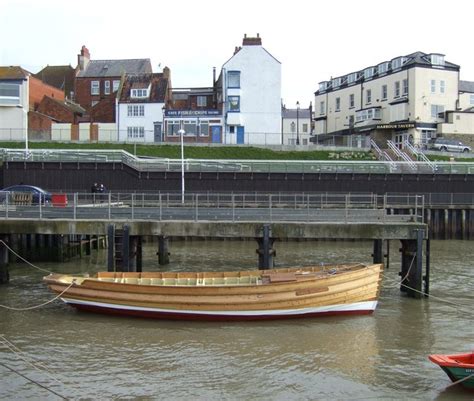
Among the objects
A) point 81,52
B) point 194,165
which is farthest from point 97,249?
point 81,52

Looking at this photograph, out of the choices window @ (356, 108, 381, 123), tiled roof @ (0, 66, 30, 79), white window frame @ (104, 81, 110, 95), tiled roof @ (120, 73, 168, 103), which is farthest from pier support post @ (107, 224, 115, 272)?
white window frame @ (104, 81, 110, 95)

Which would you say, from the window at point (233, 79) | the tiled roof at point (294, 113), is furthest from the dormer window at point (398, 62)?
the tiled roof at point (294, 113)

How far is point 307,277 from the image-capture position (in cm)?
2069

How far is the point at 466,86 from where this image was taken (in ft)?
258

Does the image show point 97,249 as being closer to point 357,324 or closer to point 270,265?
point 270,265

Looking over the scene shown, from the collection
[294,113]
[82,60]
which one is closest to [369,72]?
[294,113]

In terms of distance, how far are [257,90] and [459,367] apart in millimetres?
59356

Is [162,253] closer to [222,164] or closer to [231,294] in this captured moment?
[231,294]

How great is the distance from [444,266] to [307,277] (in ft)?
51.8

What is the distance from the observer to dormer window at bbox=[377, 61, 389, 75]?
7886 cm

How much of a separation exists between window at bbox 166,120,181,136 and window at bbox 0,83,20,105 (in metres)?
16.8

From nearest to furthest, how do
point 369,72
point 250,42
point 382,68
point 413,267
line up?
point 413,267
point 250,42
point 382,68
point 369,72

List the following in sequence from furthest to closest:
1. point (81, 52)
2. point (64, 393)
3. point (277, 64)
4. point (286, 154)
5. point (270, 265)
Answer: point (81, 52) < point (277, 64) < point (286, 154) < point (270, 265) < point (64, 393)

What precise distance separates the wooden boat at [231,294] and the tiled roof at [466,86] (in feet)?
205
